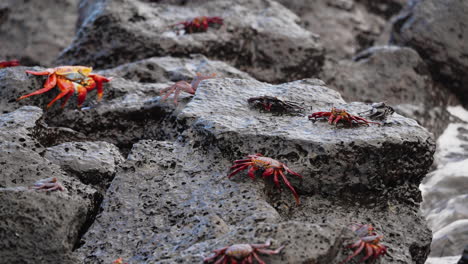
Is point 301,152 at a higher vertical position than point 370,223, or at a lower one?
higher

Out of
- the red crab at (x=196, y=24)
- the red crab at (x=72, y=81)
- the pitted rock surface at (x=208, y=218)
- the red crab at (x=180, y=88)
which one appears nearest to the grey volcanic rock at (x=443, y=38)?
the red crab at (x=196, y=24)

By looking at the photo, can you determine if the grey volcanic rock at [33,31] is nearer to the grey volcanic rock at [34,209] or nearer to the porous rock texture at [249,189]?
the grey volcanic rock at [34,209]

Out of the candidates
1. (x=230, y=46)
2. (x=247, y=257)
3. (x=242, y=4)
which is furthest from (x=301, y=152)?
(x=242, y=4)

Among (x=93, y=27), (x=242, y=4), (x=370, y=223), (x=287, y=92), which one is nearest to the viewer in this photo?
(x=370, y=223)

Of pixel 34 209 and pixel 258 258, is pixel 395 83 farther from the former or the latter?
pixel 34 209

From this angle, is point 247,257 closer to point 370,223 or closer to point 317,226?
point 317,226

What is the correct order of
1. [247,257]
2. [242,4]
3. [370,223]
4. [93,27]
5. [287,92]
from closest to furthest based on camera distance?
[247,257] → [370,223] → [287,92] → [93,27] → [242,4]

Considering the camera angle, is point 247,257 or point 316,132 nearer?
point 247,257
